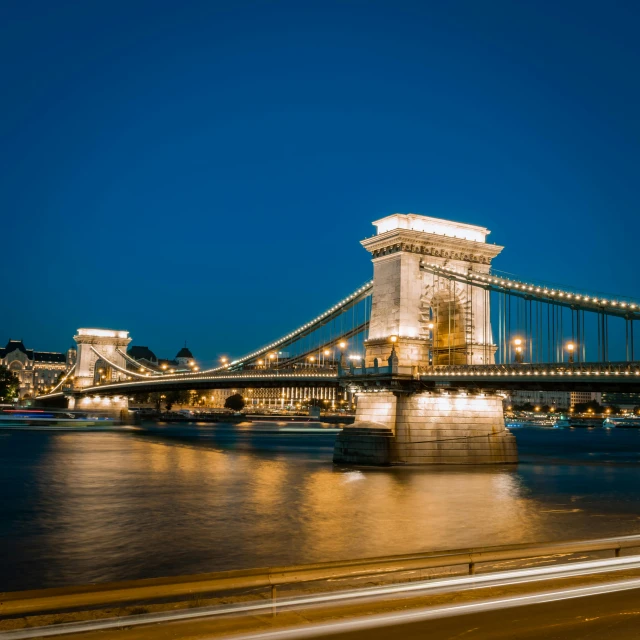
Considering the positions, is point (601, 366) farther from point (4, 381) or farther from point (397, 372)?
point (4, 381)

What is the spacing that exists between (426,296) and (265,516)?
781 inches

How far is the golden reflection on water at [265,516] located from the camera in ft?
60.3

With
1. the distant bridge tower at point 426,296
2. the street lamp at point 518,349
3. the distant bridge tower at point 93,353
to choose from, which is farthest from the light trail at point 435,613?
the distant bridge tower at point 93,353

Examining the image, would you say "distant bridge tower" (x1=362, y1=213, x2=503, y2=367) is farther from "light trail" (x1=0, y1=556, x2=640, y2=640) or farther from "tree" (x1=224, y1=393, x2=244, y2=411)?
"tree" (x1=224, y1=393, x2=244, y2=411)

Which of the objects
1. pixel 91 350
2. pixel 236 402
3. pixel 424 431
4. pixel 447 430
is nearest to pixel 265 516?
pixel 424 431

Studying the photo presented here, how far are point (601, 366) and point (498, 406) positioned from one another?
9879 mm

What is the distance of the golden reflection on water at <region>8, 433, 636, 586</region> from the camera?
1838cm

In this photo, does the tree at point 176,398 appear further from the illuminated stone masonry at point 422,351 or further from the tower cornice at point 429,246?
the tower cornice at point 429,246

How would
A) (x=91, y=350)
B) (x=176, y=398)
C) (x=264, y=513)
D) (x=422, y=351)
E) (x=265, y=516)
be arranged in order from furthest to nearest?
(x=176, y=398), (x=91, y=350), (x=422, y=351), (x=264, y=513), (x=265, y=516)

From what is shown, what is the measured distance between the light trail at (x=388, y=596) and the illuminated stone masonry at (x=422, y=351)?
27.1 metres

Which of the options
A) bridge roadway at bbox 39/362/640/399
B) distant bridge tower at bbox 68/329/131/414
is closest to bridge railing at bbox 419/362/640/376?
bridge roadway at bbox 39/362/640/399

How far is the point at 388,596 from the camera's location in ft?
30.1

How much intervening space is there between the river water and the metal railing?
8.41m

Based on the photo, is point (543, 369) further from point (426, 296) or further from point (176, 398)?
point (176, 398)
